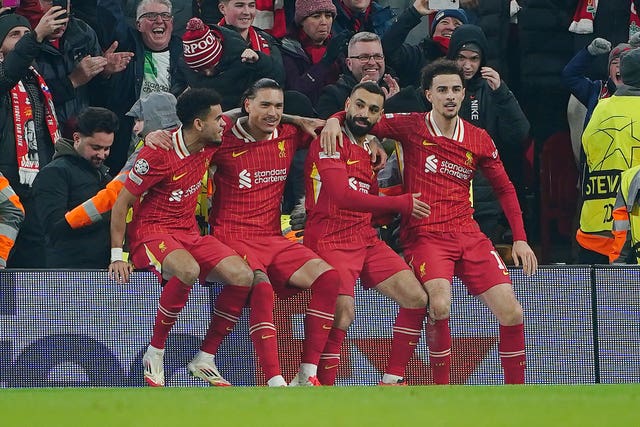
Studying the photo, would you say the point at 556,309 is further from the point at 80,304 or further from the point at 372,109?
the point at 80,304

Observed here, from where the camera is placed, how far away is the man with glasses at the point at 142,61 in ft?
34.4

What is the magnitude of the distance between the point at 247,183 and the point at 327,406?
1.75 m

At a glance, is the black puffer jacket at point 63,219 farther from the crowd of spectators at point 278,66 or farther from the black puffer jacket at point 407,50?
the black puffer jacket at point 407,50

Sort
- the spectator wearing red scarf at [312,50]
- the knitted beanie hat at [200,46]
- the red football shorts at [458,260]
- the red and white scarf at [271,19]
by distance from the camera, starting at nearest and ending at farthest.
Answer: the red football shorts at [458,260], the knitted beanie hat at [200,46], the spectator wearing red scarf at [312,50], the red and white scarf at [271,19]

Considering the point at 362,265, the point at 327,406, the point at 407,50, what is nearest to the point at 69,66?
the point at 407,50

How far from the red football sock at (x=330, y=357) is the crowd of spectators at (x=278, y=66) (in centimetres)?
133

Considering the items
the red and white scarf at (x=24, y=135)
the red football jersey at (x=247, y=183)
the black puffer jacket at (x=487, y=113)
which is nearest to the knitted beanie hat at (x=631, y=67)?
the black puffer jacket at (x=487, y=113)

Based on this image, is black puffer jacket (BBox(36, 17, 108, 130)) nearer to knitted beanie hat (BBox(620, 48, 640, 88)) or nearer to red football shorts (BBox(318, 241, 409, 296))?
red football shorts (BBox(318, 241, 409, 296))

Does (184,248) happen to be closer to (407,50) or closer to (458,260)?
(458,260)

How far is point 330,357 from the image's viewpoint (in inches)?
336

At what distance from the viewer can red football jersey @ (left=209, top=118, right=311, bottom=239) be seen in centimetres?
873

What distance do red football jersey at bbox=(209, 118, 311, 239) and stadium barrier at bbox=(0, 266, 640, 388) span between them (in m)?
0.41

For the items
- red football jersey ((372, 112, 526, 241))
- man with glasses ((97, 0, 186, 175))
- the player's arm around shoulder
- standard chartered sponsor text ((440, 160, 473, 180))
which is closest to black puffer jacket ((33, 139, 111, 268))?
man with glasses ((97, 0, 186, 175))

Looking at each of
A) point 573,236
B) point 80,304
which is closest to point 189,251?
point 80,304
